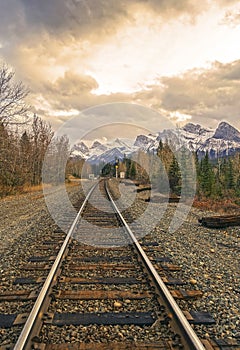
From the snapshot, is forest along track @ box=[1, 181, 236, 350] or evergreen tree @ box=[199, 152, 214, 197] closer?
forest along track @ box=[1, 181, 236, 350]

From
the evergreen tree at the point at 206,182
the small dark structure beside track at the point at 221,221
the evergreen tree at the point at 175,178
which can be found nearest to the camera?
the small dark structure beside track at the point at 221,221

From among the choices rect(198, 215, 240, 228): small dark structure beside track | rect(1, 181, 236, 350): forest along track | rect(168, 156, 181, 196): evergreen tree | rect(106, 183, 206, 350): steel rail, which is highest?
rect(168, 156, 181, 196): evergreen tree

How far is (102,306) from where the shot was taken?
3418mm

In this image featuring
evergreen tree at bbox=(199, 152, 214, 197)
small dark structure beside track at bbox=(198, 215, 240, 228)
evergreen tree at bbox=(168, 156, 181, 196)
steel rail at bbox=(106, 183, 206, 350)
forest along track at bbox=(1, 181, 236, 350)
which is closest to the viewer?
steel rail at bbox=(106, 183, 206, 350)

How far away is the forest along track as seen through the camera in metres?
2.69

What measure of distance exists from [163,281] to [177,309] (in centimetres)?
100

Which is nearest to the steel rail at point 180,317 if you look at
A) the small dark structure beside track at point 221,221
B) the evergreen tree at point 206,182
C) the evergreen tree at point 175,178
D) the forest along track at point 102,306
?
the forest along track at point 102,306

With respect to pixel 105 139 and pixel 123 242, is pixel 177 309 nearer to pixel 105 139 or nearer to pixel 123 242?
pixel 123 242

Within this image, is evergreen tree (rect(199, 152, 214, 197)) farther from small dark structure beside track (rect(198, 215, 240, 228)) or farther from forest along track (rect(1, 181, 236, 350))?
forest along track (rect(1, 181, 236, 350))

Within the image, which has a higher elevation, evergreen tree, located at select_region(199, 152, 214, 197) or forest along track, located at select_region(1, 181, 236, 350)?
evergreen tree, located at select_region(199, 152, 214, 197)

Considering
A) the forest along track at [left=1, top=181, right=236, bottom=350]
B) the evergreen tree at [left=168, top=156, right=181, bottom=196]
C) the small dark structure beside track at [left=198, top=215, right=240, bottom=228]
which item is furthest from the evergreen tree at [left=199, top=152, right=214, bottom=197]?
the forest along track at [left=1, top=181, right=236, bottom=350]

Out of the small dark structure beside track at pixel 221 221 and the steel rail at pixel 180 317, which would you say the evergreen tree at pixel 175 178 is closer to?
the small dark structure beside track at pixel 221 221

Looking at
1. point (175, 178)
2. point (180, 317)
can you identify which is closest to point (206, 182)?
point (175, 178)

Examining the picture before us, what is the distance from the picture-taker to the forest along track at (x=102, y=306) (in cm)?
269
